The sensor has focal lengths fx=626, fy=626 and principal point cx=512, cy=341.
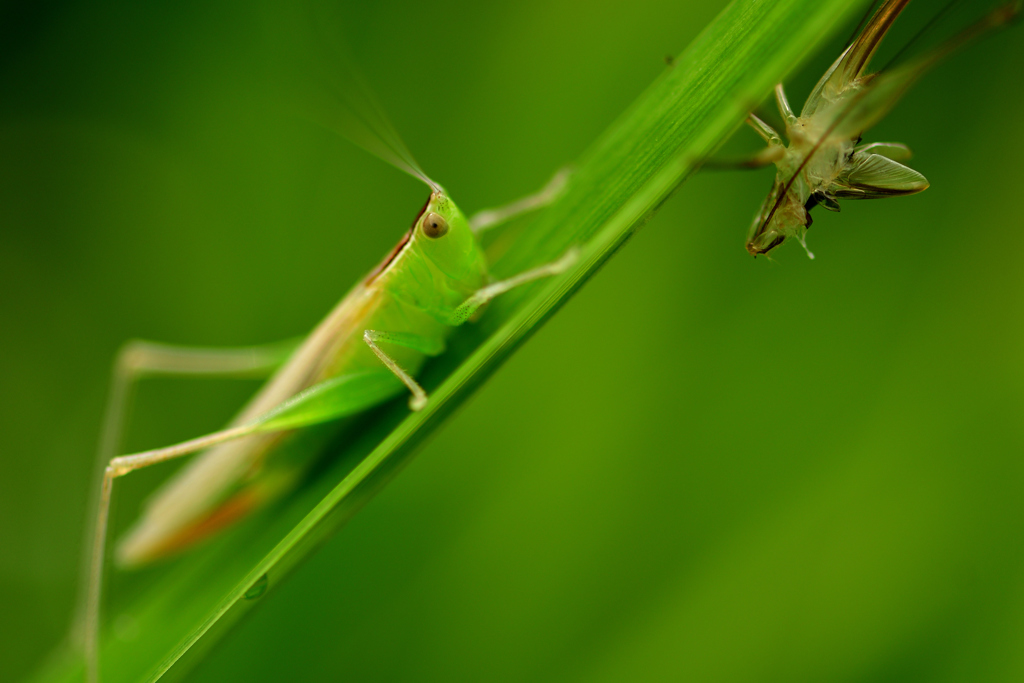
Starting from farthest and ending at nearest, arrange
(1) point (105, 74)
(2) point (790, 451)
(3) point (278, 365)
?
(1) point (105, 74), (3) point (278, 365), (2) point (790, 451)

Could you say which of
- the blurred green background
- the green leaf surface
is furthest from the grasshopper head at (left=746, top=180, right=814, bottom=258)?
the blurred green background

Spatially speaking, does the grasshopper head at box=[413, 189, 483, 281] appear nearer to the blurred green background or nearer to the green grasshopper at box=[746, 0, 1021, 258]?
the blurred green background

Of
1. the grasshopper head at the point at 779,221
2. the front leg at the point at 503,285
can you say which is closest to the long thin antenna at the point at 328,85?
the front leg at the point at 503,285

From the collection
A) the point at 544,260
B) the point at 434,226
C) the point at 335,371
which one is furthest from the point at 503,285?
the point at 335,371

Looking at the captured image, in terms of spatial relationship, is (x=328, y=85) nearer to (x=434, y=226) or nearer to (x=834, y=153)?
(x=434, y=226)

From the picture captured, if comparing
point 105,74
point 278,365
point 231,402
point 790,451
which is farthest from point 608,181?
point 105,74

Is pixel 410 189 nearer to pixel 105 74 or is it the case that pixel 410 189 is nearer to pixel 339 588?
pixel 339 588
